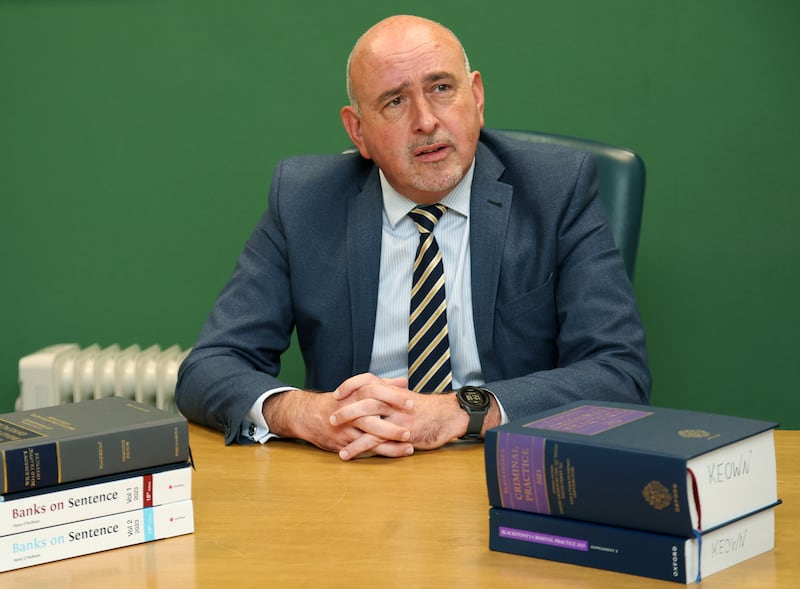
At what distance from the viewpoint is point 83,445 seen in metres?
1.31

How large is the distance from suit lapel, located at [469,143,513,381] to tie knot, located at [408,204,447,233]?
8 cm

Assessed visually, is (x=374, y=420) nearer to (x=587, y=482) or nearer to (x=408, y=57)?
(x=587, y=482)

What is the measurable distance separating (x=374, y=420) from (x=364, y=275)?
59 cm

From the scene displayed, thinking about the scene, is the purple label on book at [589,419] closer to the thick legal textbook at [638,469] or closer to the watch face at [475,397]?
the thick legal textbook at [638,469]

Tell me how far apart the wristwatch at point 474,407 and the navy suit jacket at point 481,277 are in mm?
308

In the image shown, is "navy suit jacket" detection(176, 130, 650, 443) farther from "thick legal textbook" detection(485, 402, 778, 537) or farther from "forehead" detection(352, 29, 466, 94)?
"thick legal textbook" detection(485, 402, 778, 537)

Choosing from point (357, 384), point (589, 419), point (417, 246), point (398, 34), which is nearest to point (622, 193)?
point (417, 246)

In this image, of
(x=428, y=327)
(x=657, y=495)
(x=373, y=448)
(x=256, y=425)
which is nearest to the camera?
(x=657, y=495)

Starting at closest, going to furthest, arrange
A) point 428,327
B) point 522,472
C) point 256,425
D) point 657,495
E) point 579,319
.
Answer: point 657,495 < point 522,472 < point 256,425 < point 579,319 < point 428,327

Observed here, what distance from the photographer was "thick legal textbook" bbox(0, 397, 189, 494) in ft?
4.19

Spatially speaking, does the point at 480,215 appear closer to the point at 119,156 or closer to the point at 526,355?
the point at 526,355

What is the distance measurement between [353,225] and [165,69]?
1114 mm

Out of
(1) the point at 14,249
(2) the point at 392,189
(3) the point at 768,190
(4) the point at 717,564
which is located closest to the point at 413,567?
(4) the point at 717,564

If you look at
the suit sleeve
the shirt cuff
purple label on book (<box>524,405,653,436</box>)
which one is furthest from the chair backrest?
purple label on book (<box>524,405,653,436</box>)
